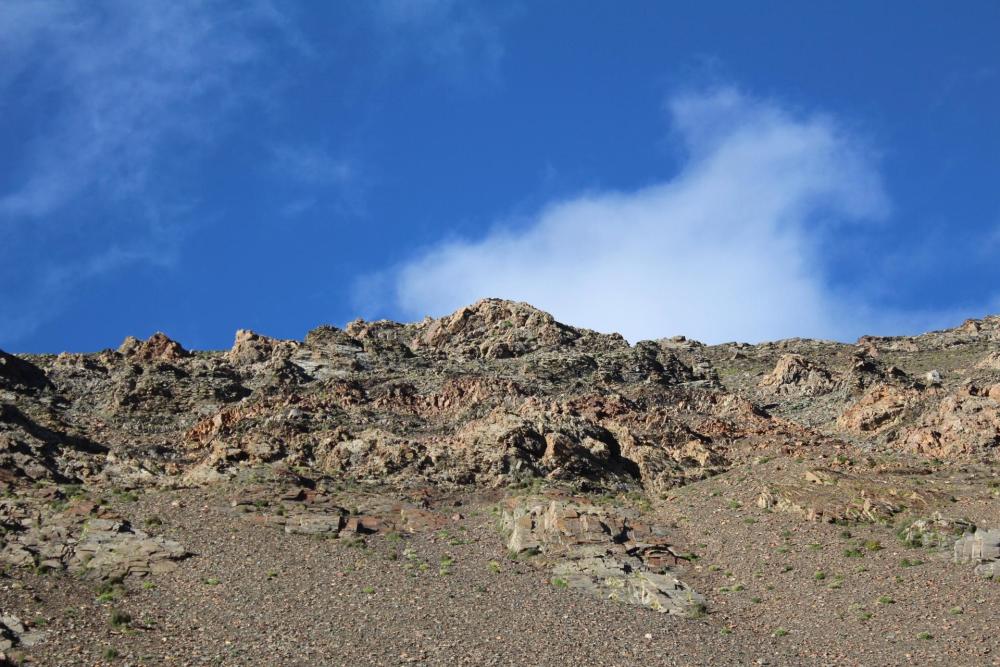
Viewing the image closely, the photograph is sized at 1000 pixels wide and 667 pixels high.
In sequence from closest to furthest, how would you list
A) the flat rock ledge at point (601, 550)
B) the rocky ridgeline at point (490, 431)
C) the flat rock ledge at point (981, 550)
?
the flat rock ledge at point (981, 550), the flat rock ledge at point (601, 550), the rocky ridgeline at point (490, 431)

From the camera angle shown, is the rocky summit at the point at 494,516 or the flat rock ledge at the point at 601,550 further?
the flat rock ledge at the point at 601,550

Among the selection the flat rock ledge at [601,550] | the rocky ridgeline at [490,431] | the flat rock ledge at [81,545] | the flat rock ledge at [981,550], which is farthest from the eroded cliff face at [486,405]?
the flat rock ledge at [981,550]

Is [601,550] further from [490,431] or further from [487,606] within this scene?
[490,431]

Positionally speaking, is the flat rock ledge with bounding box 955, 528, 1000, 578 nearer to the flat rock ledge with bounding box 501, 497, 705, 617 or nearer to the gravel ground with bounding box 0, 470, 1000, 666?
the gravel ground with bounding box 0, 470, 1000, 666

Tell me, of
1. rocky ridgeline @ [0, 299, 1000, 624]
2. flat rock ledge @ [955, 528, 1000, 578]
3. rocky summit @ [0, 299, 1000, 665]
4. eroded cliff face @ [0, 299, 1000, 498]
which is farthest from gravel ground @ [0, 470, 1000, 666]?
eroded cliff face @ [0, 299, 1000, 498]

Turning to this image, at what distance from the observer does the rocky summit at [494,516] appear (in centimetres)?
3881

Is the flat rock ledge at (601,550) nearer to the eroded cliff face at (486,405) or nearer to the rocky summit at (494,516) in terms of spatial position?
the rocky summit at (494,516)

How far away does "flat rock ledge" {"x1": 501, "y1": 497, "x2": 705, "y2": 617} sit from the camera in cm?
4356

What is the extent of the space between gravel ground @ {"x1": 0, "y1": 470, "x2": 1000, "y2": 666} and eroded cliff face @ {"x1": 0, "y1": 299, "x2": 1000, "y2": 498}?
8.81m

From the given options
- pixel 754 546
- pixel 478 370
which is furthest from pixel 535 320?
pixel 754 546

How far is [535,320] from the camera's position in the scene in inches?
3927

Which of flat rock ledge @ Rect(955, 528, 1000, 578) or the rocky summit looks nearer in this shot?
the rocky summit

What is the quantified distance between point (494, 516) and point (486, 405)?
Result: 17989 millimetres

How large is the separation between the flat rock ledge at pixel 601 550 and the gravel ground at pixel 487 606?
0.86m
